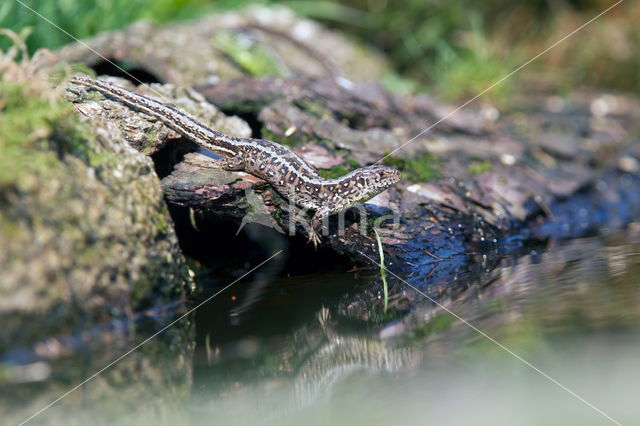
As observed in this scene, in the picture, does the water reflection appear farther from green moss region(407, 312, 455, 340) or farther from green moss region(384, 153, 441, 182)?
green moss region(384, 153, 441, 182)

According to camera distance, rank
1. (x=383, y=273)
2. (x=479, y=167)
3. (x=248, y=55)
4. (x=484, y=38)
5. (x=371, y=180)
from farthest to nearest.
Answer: (x=484, y=38) → (x=248, y=55) → (x=479, y=167) → (x=371, y=180) → (x=383, y=273)

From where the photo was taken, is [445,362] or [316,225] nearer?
[445,362]

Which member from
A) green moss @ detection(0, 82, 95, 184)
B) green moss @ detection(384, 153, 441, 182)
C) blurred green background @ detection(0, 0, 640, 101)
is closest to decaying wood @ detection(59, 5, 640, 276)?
green moss @ detection(384, 153, 441, 182)

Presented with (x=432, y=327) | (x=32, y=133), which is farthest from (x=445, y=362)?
(x=32, y=133)

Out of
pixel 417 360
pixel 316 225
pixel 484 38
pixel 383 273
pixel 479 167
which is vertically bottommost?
pixel 417 360

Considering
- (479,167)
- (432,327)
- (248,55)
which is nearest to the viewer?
(432,327)

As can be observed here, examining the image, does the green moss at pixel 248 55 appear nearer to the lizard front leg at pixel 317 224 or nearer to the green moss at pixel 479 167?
the green moss at pixel 479 167

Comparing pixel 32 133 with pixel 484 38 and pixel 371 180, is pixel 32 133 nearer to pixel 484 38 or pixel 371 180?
pixel 371 180

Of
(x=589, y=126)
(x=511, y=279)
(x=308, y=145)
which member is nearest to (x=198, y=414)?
(x=511, y=279)
